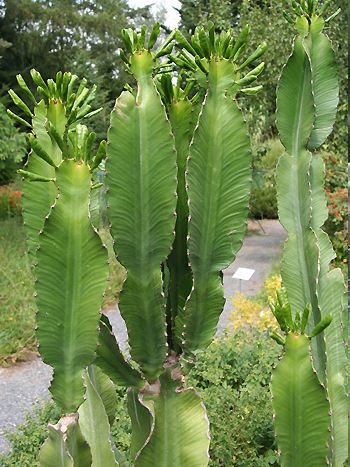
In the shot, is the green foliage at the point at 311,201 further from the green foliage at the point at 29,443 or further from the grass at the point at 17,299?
the grass at the point at 17,299

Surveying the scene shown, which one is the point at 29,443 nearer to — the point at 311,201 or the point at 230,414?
the point at 230,414

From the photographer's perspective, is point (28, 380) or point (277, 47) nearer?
point (28, 380)

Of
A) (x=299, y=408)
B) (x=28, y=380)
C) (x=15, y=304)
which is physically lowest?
(x=28, y=380)

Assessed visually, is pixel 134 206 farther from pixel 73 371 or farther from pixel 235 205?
pixel 73 371

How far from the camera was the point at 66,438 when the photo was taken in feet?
3.83

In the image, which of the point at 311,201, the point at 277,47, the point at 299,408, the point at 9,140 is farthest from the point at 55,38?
the point at 299,408

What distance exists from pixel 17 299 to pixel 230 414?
2.61 meters

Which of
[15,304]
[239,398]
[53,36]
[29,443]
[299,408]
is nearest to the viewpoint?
[299,408]

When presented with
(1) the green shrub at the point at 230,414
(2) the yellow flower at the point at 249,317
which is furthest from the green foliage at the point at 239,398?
(2) the yellow flower at the point at 249,317

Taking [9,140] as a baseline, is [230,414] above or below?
below

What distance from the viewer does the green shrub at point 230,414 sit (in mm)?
2182

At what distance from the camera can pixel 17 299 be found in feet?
15.0

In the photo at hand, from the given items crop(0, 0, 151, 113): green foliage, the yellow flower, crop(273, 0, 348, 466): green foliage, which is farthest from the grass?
crop(0, 0, 151, 113): green foliage

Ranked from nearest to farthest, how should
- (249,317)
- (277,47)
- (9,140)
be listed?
(249,317) < (277,47) < (9,140)
